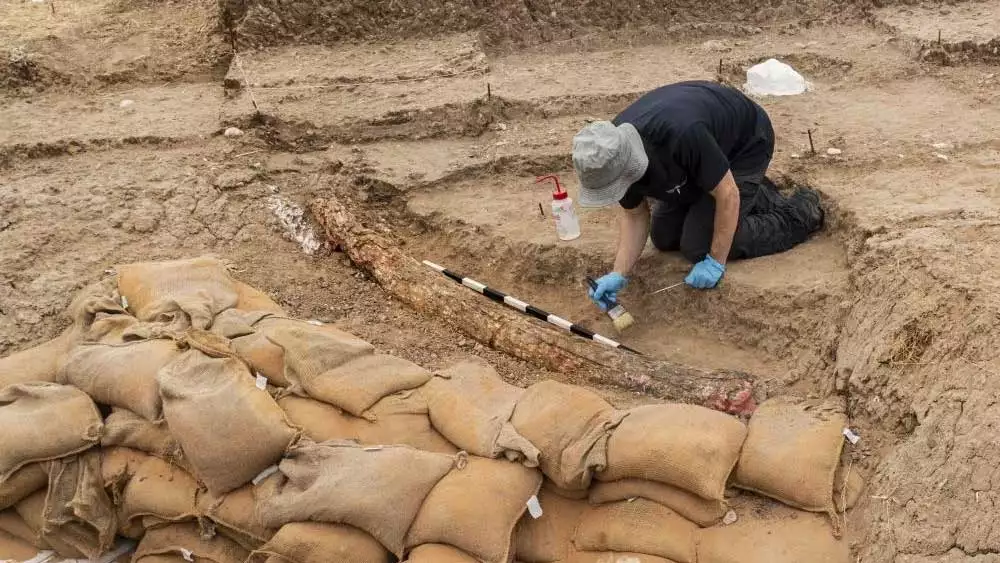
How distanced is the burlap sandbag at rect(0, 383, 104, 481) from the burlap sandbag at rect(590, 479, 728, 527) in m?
1.86

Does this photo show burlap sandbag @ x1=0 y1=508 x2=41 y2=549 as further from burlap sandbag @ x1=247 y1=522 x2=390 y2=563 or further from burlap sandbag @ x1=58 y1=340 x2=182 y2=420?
burlap sandbag @ x1=247 y1=522 x2=390 y2=563

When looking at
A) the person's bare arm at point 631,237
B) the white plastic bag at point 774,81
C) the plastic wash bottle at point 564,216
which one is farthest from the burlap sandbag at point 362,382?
the white plastic bag at point 774,81

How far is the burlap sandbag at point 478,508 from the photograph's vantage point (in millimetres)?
2539

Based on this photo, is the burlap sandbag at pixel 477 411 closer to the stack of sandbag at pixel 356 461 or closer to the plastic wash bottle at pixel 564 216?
the stack of sandbag at pixel 356 461

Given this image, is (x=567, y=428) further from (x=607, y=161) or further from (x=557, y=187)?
(x=557, y=187)

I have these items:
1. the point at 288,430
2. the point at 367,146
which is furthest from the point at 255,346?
the point at 367,146

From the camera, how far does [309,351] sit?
9.98 ft

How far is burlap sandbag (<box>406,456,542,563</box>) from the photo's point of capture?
8.33 feet

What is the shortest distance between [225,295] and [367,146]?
184cm

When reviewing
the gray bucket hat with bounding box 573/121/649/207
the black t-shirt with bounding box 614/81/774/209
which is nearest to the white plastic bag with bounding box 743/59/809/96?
the black t-shirt with bounding box 614/81/774/209

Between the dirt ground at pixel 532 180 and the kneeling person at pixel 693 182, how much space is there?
156mm

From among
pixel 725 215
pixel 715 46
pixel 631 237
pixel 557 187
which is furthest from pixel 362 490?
pixel 715 46

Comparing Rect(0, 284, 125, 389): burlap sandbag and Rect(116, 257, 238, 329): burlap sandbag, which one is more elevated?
Rect(116, 257, 238, 329): burlap sandbag

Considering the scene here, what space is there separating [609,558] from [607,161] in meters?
1.49
